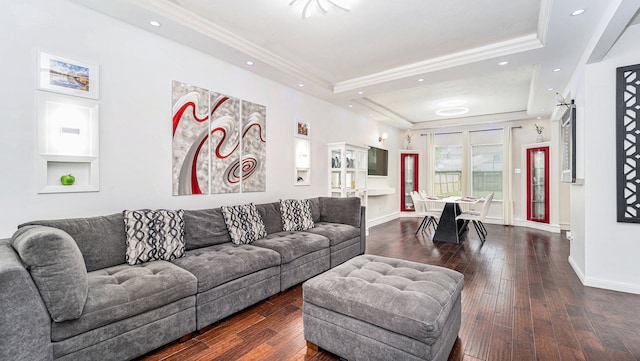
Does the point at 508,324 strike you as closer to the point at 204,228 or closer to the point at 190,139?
the point at 204,228

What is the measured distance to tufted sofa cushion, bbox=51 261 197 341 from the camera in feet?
5.33

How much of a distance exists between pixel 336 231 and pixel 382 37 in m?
2.41

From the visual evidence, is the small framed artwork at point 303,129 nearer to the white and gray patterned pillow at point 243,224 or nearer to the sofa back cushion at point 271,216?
the sofa back cushion at point 271,216

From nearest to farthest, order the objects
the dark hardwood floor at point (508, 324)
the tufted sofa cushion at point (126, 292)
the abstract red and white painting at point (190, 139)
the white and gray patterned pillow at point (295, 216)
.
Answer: the tufted sofa cushion at point (126, 292) < the dark hardwood floor at point (508, 324) < the abstract red and white painting at point (190, 139) < the white and gray patterned pillow at point (295, 216)

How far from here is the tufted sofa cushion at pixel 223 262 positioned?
2.26 meters

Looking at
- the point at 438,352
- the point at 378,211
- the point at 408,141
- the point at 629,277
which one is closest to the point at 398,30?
the point at 438,352

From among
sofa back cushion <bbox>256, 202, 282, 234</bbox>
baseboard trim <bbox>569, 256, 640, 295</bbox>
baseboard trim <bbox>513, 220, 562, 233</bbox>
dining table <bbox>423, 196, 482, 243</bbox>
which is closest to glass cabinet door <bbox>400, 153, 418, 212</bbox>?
baseboard trim <bbox>513, 220, 562, 233</bbox>

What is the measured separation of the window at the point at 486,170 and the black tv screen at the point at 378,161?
2.42 meters

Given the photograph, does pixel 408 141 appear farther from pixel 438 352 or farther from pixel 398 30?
pixel 438 352

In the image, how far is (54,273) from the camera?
1550mm

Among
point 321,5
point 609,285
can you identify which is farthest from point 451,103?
point 321,5

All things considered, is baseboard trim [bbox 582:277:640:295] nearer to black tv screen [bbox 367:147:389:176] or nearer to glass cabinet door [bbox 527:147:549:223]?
glass cabinet door [bbox 527:147:549:223]

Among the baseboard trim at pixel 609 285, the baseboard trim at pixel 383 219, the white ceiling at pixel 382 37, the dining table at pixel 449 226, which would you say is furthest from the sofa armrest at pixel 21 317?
the baseboard trim at pixel 383 219

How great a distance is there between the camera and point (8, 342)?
54.9 inches
